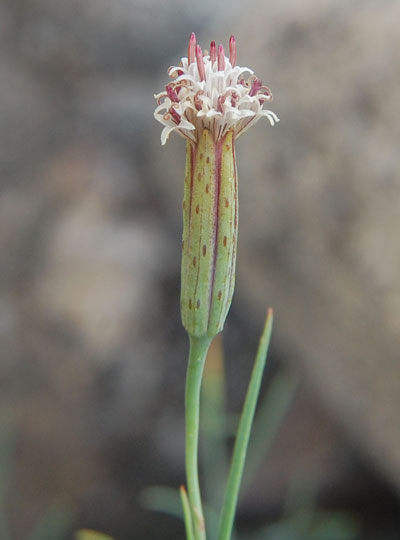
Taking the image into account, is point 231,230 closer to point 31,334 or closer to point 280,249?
point 280,249

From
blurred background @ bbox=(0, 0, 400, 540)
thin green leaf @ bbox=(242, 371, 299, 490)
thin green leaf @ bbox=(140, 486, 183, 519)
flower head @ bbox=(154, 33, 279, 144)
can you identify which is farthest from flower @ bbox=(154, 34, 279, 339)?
thin green leaf @ bbox=(140, 486, 183, 519)

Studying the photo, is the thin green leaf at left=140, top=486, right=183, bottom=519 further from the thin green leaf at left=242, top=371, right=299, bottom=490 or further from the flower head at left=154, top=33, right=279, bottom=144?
the flower head at left=154, top=33, right=279, bottom=144

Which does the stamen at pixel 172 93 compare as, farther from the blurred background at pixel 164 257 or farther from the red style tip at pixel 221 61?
the blurred background at pixel 164 257

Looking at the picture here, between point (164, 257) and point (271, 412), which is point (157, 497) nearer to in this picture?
point (271, 412)

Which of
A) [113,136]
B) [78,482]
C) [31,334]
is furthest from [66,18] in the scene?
[78,482]

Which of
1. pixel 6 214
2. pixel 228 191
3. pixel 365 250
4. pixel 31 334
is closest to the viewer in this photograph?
pixel 228 191

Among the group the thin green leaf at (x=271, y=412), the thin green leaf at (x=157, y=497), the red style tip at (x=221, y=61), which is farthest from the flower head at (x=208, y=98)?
the thin green leaf at (x=157, y=497)

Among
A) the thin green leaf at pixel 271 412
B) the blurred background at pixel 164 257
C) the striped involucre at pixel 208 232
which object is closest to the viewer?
the striped involucre at pixel 208 232
